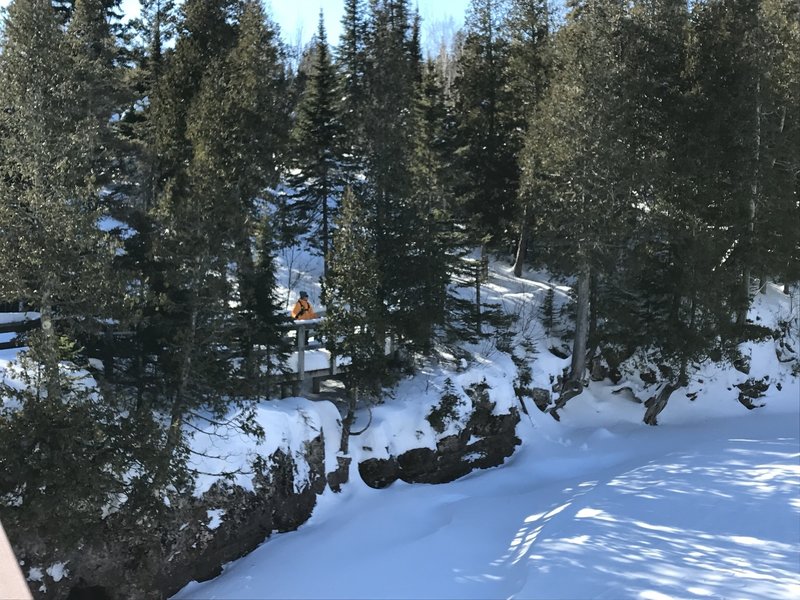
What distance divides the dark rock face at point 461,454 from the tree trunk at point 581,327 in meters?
3.20

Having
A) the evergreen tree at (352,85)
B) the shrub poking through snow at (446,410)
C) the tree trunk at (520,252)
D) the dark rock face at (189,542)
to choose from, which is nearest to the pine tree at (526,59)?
the tree trunk at (520,252)

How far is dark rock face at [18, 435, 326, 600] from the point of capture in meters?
10.0

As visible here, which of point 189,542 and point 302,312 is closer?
point 189,542

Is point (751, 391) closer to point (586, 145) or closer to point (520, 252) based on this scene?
point (520, 252)

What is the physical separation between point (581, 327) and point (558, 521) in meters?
8.84

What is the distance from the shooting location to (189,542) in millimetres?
11469

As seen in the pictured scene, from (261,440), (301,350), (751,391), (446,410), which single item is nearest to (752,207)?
(751,391)

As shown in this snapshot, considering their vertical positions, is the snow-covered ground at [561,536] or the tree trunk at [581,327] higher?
the tree trunk at [581,327]

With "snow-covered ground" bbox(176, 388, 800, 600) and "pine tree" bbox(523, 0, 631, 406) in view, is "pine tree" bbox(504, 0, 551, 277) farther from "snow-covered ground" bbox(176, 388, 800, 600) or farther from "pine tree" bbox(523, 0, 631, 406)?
"snow-covered ground" bbox(176, 388, 800, 600)

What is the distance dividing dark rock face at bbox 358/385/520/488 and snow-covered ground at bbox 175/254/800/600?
333 mm

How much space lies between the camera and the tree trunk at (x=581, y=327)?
20.0m

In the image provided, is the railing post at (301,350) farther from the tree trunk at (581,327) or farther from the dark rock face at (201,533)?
the tree trunk at (581,327)

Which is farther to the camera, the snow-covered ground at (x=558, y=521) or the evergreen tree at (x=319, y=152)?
the evergreen tree at (x=319, y=152)

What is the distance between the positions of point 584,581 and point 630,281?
12093mm
